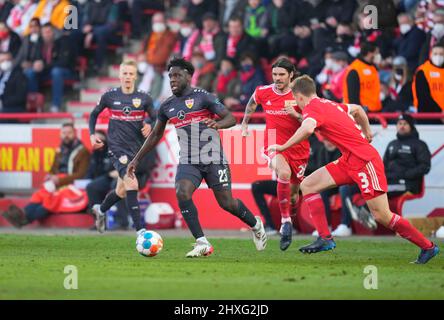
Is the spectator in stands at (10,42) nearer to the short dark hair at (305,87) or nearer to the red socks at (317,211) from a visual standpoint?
the red socks at (317,211)

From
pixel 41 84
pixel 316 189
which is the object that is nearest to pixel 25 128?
pixel 41 84

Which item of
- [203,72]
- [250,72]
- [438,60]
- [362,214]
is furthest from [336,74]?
[203,72]

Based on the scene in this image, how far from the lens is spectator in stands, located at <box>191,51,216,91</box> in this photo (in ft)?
76.4

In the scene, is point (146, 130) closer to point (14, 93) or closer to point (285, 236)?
point (285, 236)

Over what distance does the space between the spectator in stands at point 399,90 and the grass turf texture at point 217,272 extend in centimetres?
380

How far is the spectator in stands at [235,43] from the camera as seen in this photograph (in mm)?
22844

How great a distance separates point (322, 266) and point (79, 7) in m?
15.2

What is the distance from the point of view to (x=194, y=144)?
14.2 m

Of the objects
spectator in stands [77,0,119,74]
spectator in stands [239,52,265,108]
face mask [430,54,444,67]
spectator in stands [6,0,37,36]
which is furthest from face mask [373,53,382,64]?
spectator in stands [6,0,37,36]

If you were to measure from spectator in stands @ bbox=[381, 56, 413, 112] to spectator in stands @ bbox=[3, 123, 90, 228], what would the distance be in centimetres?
546

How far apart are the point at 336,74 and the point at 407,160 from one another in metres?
2.70

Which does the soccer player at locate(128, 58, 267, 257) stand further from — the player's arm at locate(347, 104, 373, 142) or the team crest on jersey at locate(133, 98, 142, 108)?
the team crest on jersey at locate(133, 98, 142, 108)

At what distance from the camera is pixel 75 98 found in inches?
1025

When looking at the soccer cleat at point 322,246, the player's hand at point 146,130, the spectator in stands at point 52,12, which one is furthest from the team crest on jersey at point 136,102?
the spectator in stands at point 52,12
